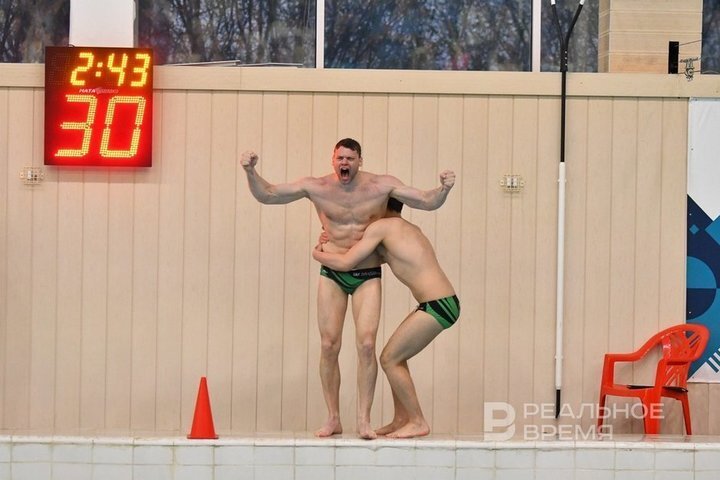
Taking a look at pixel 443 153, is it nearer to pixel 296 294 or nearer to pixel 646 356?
pixel 296 294

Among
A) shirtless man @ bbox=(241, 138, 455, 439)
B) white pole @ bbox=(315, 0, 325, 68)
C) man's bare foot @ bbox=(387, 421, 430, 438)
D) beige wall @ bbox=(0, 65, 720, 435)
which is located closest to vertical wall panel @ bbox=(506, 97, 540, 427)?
beige wall @ bbox=(0, 65, 720, 435)

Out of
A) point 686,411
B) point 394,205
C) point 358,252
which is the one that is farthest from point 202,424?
point 686,411

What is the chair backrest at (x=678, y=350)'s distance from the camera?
9047mm

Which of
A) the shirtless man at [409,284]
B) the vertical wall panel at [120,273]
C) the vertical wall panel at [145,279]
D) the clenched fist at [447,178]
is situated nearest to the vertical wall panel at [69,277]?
the vertical wall panel at [120,273]

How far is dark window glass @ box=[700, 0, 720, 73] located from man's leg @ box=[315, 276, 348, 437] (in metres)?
3.39

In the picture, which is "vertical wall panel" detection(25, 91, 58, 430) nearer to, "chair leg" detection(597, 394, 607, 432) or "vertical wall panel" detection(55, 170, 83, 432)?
"vertical wall panel" detection(55, 170, 83, 432)

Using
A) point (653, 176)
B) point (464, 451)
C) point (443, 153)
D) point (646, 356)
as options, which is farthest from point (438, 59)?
point (464, 451)

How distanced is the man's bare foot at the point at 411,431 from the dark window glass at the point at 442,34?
2.82m

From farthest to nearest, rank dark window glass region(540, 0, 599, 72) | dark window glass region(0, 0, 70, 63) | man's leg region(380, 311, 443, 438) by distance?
1. dark window glass region(540, 0, 599, 72)
2. dark window glass region(0, 0, 70, 63)
3. man's leg region(380, 311, 443, 438)

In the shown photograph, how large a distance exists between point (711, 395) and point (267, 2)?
408cm

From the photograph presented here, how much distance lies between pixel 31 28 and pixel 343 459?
Result: 3978mm

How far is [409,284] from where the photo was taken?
785 centimetres

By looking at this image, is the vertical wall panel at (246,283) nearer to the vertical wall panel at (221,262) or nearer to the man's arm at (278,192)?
the vertical wall panel at (221,262)

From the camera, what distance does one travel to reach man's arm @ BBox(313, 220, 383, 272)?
769 centimetres
